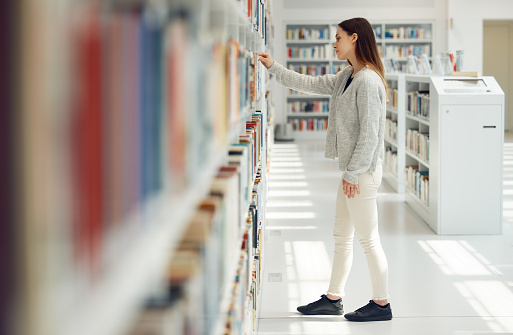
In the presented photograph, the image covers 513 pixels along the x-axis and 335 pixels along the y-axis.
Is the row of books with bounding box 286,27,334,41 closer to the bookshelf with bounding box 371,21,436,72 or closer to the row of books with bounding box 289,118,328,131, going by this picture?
the bookshelf with bounding box 371,21,436,72

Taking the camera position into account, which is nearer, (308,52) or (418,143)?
(418,143)

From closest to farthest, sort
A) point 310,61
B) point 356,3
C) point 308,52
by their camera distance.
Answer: point 356,3 < point 308,52 < point 310,61

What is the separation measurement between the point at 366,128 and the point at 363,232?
52cm

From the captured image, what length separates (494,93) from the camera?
5.68 metres

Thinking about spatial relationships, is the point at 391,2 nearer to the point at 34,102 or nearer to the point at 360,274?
the point at 360,274

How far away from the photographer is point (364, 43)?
3.44m

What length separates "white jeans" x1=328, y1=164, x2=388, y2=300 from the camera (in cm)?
340

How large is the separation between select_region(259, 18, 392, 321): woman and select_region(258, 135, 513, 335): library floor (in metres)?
0.26

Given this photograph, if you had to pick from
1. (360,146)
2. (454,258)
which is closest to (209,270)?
(360,146)

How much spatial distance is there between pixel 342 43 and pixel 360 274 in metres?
1.74

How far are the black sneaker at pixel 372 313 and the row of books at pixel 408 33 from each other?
1258 centimetres

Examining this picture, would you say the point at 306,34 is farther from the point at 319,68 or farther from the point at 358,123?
the point at 358,123

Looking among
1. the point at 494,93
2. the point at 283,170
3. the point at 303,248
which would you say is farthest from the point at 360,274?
the point at 283,170

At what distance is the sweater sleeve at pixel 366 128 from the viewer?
3311 mm
